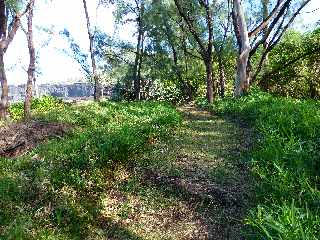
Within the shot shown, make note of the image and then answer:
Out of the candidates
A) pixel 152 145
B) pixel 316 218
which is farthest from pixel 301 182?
pixel 152 145

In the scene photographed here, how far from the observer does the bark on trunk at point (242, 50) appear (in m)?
20.0

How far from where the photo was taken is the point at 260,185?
5.43m

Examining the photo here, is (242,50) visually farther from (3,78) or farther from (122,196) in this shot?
(122,196)

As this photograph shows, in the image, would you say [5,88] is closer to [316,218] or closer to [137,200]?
[137,200]

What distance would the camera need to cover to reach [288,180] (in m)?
5.17

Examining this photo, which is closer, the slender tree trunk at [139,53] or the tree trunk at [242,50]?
the tree trunk at [242,50]

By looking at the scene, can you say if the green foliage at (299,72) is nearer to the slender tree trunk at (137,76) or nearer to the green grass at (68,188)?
the slender tree trunk at (137,76)

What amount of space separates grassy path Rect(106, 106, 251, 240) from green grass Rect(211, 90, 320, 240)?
0.30 m

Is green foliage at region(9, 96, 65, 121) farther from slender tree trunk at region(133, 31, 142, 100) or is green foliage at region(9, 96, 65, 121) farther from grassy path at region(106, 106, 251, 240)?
grassy path at region(106, 106, 251, 240)

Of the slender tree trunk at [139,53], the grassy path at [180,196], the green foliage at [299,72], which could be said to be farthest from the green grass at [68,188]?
the slender tree trunk at [139,53]

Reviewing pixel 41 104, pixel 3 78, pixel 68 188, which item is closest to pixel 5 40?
pixel 3 78

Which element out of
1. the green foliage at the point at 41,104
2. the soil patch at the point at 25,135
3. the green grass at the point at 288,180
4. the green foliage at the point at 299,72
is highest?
the green foliage at the point at 299,72

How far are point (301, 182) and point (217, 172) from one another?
4.74 ft

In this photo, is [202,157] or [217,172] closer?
[217,172]
